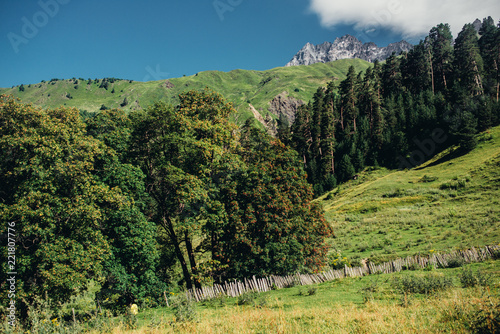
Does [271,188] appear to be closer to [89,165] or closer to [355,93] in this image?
[89,165]

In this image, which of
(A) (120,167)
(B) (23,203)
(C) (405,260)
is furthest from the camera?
(C) (405,260)

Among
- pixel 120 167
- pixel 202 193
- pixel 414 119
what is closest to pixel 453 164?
pixel 414 119

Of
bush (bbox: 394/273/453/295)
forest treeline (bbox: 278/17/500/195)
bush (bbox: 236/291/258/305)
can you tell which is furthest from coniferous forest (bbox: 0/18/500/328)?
forest treeline (bbox: 278/17/500/195)

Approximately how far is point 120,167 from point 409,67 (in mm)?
123760

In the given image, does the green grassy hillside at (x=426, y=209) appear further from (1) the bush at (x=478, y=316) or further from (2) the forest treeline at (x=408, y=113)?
(1) the bush at (x=478, y=316)

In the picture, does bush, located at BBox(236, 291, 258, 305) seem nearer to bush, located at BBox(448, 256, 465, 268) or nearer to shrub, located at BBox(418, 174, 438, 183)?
bush, located at BBox(448, 256, 465, 268)

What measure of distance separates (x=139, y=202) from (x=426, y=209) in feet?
151

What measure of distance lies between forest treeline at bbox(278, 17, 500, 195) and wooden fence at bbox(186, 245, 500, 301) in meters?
61.7

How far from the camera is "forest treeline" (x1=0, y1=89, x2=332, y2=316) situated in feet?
53.0

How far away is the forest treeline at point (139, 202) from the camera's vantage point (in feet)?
53.0

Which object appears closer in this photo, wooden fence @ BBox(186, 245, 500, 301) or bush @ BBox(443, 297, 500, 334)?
bush @ BBox(443, 297, 500, 334)

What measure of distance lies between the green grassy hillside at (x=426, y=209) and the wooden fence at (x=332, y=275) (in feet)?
13.4

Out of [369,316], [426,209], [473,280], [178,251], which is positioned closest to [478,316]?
[369,316]

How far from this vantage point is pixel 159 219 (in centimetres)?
2411
